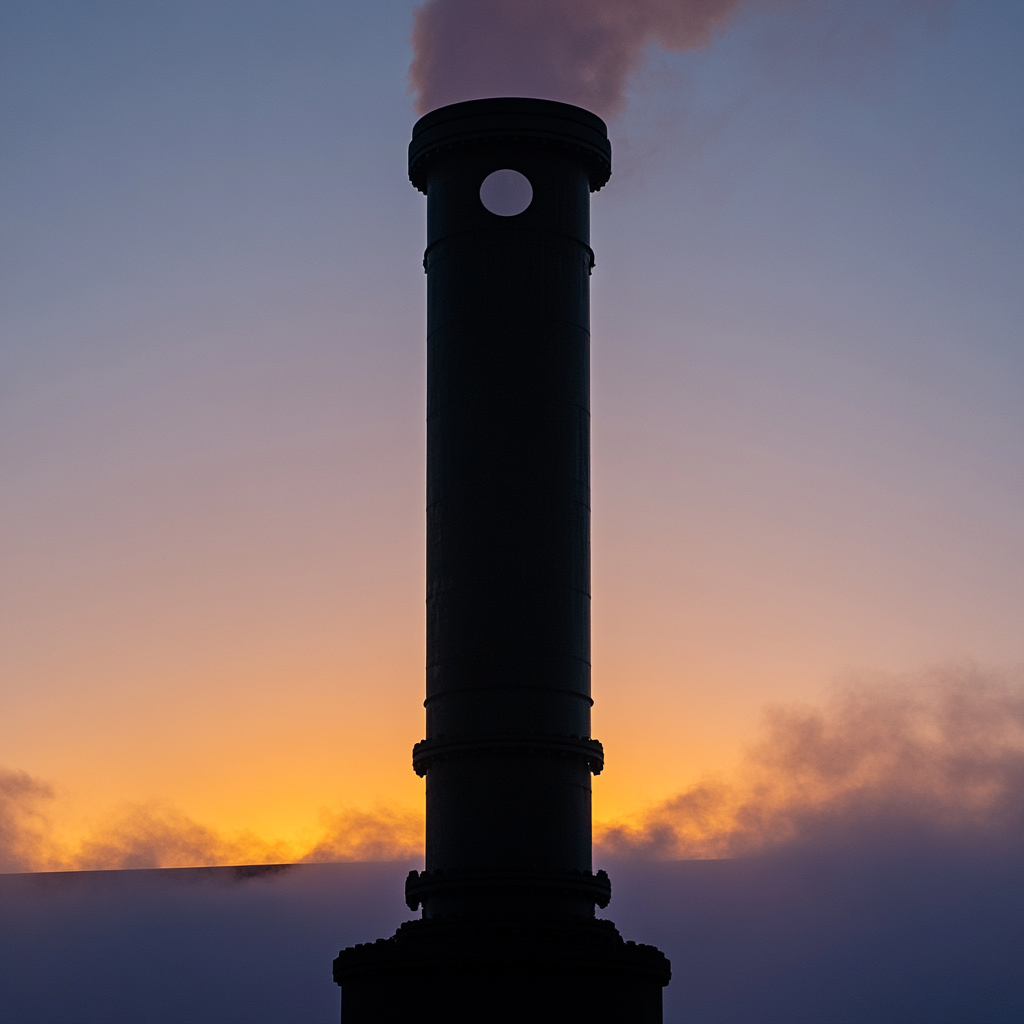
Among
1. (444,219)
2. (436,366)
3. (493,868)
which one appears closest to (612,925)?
(493,868)

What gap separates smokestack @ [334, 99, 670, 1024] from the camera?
32562mm

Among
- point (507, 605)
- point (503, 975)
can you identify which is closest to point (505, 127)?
point (507, 605)

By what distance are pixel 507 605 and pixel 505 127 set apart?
363 inches

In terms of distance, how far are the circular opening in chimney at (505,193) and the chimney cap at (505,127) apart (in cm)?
70

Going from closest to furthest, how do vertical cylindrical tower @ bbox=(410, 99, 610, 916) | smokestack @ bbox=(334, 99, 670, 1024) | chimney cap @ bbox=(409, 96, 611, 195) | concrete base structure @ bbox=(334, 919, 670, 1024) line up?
concrete base structure @ bbox=(334, 919, 670, 1024)
smokestack @ bbox=(334, 99, 670, 1024)
vertical cylindrical tower @ bbox=(410, 99, 610, 916)
chimney cap @ bbox=(409, 96, 611, 195)

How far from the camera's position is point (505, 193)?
3666 cm

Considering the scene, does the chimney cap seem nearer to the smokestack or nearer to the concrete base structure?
the smokestack

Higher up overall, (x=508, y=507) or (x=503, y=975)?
(x=508, y=507)

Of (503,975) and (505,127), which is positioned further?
(505,127)

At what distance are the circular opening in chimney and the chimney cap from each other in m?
0.70

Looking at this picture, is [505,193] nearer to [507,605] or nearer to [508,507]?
[508,507]

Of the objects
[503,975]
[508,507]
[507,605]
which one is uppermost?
[508,507]

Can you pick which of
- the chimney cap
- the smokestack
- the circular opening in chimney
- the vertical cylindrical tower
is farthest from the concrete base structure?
the chimney cap

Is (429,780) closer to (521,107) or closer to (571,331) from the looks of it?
(571,331)
